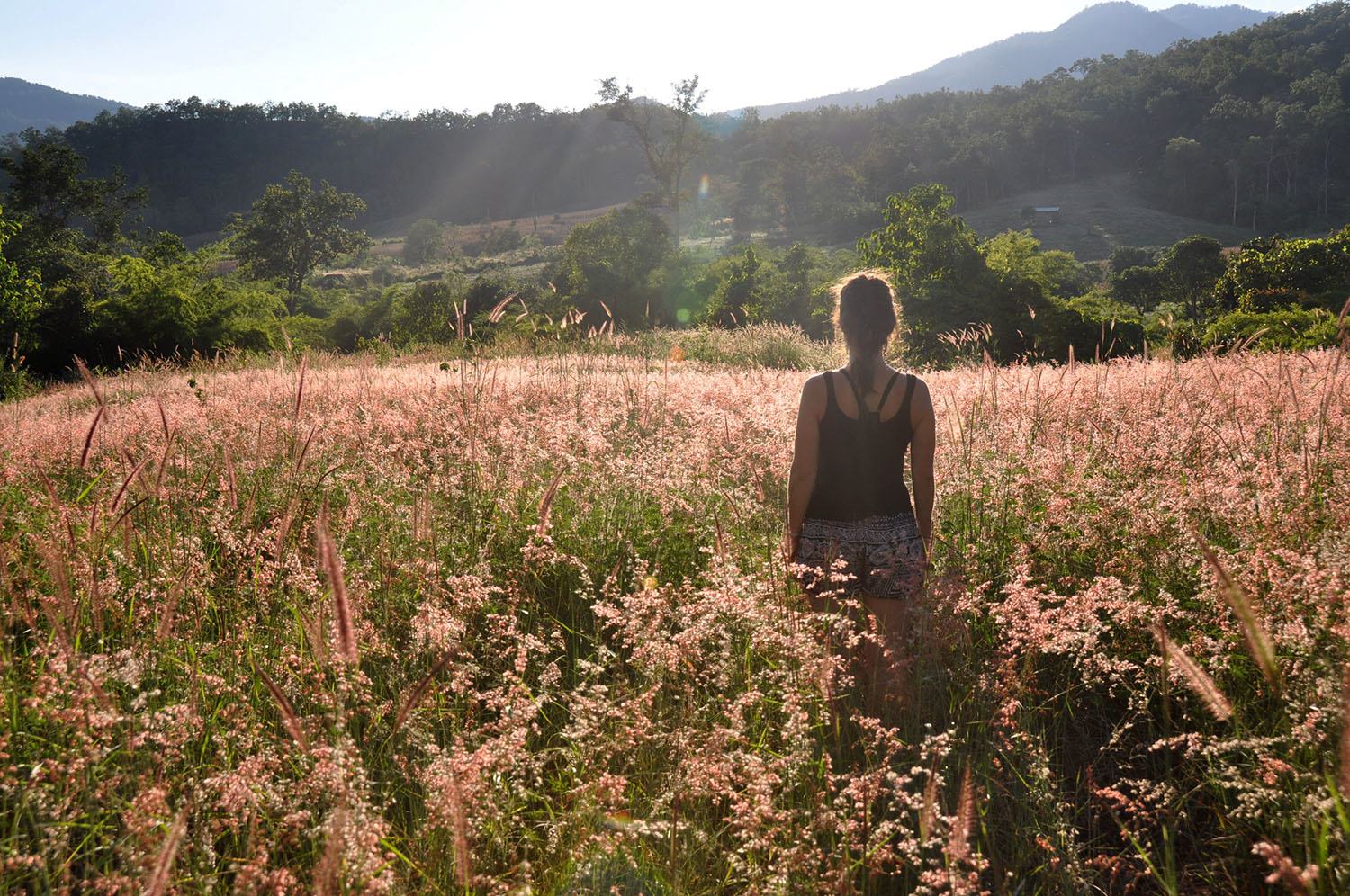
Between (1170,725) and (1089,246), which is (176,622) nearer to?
(1170,725)

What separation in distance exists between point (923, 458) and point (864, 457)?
0.95 feet

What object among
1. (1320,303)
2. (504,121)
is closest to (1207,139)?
(1320,303)

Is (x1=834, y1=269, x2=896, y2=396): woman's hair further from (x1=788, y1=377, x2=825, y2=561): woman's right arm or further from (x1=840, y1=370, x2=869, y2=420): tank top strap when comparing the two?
(x1=788, y1=377, x2=825, y2=561): woman's right arm

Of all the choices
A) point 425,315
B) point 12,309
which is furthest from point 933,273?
point 12,309

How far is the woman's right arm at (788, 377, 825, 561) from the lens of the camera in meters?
3.41

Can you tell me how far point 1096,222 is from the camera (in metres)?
73.7

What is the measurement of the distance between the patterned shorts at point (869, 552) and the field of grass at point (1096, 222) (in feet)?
234

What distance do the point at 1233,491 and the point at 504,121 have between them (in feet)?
431

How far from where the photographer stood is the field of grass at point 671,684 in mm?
1739

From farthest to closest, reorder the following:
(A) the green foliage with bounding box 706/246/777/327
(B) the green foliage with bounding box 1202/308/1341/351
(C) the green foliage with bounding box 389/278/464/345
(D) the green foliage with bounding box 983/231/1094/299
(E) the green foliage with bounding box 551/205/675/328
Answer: (E) the green foliage with bounding box 551/205/675/328 < (A) the green foliage with bounding box 706/246/777/327 < (C) the green foliage with bounding box 389/278/464/345 < (D) the green foliage with bounding box 983/231/1094/299 < (B) the green foliage with bounding box 1202/308/1341/351

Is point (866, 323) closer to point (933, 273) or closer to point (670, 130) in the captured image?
point (933, 273)

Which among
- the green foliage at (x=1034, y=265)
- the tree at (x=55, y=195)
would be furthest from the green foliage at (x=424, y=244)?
the green foliage at (x=1034, y=265)

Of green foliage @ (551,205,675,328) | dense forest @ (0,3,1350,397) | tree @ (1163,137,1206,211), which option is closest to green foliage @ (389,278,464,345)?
dense forest @ (0,3,1350,397)

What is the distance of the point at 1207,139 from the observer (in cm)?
7744
